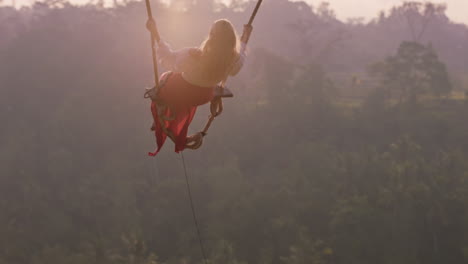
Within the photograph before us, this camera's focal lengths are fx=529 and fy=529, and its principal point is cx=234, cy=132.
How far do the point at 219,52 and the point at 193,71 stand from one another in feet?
0.69

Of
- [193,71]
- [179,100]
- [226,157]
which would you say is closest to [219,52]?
[193,71]

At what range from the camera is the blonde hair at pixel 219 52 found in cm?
224

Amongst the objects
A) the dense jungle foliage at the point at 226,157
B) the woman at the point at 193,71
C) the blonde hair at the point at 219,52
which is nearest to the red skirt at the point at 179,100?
the woman at the point at 193,71

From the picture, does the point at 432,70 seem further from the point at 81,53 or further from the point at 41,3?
the point at 41,3

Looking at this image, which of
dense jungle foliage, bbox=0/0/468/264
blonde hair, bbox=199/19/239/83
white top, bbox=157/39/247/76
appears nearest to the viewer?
blonde hair, bbox=199/19/239/83

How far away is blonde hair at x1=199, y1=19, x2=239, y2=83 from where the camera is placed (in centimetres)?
224

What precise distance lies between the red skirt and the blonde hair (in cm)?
11

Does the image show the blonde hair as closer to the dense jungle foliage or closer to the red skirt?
the red skirt

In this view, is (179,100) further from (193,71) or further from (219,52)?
(219,52)

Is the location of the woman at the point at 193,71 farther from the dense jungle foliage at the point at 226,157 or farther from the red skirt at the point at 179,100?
the dense jungle foliage at the point at 226,157

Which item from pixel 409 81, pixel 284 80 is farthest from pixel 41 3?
pixel 409 81

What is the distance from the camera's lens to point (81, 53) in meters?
25.6

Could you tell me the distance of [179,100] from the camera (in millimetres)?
2611

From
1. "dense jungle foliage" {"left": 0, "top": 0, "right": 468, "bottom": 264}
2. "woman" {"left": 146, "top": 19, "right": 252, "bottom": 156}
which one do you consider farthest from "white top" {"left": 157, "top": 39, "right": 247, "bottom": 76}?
"dense jungle foliage" {"left": 0, "top": 0, "right": 468, "bottom": 264}
